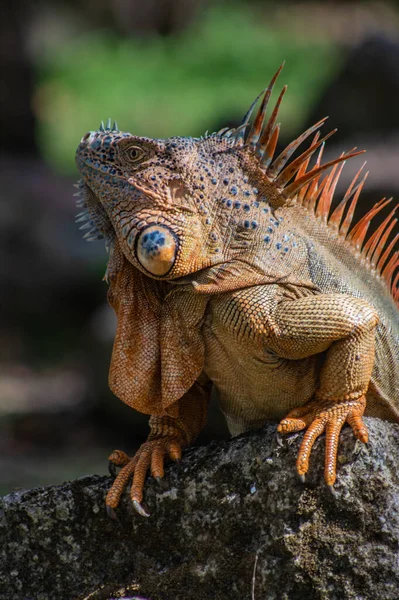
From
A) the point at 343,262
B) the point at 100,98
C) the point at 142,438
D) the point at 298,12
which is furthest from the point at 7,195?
the point at 298,12

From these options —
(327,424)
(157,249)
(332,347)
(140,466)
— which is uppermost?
(157,249)

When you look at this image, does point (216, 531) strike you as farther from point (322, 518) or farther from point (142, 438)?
point (142, 438)

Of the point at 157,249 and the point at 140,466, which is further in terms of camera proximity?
the point at 140,466

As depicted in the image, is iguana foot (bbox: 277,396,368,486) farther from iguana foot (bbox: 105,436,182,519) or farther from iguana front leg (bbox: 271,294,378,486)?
iguana foot (bbox: 105,436,182,519)

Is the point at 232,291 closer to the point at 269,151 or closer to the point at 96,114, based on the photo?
the point at 269,151

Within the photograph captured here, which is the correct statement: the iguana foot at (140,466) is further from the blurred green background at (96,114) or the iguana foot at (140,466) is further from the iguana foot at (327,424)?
the blurred green background at (96,114)

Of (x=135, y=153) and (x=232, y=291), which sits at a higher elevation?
(x=135, y=153)

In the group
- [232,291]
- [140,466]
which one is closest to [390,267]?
[232,291]

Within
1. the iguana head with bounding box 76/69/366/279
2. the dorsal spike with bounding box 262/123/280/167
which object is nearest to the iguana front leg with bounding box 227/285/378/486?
the iguana head with bounding box 76/69/366/279
